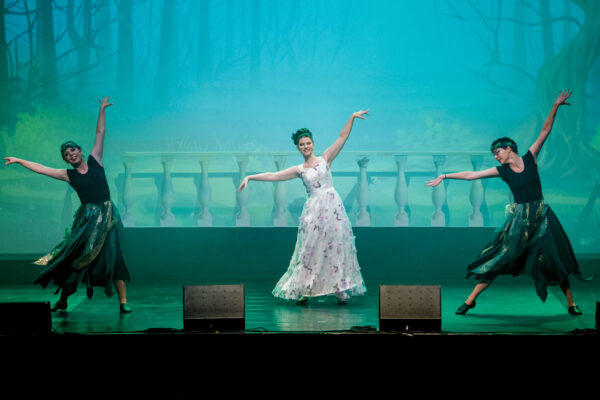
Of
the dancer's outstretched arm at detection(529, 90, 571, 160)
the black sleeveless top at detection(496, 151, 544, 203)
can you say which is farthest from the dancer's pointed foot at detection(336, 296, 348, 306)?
the dancer's outstretched arm at detection(529, 90, 571, 160)

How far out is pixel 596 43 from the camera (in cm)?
783

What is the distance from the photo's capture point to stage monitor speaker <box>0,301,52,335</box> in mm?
3604

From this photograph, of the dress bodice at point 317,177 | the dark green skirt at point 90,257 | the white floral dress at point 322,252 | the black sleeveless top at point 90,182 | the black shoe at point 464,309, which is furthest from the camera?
the dress bodice at point 317,177

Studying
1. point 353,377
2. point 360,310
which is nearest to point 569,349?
point 353,377

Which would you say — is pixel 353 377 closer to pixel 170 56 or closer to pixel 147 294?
pixel 147 294

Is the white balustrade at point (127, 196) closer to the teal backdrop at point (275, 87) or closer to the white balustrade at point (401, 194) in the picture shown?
the teal backdrop at point (275, 87)

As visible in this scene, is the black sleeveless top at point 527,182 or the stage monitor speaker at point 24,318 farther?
the black sleeveless top at point 527,182

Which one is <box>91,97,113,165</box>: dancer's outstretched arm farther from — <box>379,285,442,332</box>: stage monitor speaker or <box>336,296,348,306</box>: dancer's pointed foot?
<box>379,285,442,332</box>: stage monitor speaker

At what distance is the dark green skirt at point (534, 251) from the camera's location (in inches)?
201

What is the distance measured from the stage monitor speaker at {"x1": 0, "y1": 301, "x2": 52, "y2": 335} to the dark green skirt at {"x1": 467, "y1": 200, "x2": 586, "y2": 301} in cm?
301

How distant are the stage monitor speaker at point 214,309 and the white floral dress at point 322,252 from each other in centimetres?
192

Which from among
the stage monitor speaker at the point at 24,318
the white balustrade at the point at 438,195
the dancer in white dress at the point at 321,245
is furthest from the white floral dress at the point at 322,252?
the stage monitor speaker at the point at 24,318

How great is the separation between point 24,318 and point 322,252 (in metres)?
2.71

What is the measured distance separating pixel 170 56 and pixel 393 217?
2999 mm
